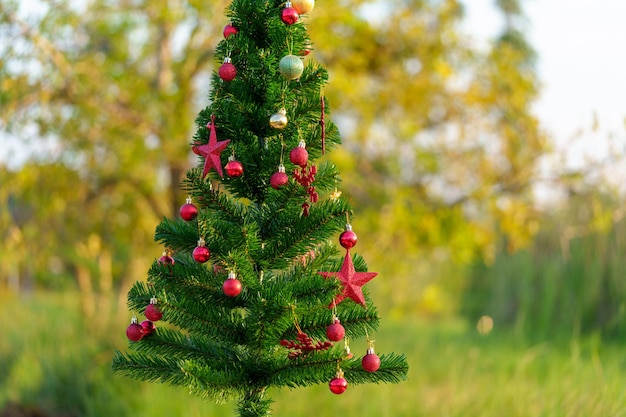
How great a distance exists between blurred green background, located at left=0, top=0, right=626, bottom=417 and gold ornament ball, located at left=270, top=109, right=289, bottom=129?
→ 2.61m

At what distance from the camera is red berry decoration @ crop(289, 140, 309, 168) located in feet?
7.53

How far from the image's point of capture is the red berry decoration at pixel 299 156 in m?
2.29

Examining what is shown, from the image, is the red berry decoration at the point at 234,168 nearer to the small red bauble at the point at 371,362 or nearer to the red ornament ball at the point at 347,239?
the red ornament ball at the point at 347,239

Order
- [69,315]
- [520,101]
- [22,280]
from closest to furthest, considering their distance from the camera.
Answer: [520,101] → [69,315] → [22,280]

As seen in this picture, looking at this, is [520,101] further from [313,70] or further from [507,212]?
[313,70]

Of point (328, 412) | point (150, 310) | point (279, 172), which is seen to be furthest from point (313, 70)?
point (328, 412)

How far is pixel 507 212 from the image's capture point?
6.28 meters

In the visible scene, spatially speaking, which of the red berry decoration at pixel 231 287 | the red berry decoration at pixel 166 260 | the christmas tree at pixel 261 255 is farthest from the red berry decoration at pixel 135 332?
the red berry decoration at pixel 231 287

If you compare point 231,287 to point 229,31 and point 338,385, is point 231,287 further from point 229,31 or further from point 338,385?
point 229,31

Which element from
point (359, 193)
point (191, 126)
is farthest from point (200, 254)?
point (359, 193)

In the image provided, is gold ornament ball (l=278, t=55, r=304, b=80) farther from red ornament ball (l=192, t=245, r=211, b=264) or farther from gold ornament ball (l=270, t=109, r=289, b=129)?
red ornament ball (l=192, t=245, r=211, b=264)

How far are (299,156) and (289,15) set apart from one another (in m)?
0.52

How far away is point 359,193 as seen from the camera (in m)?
6.94

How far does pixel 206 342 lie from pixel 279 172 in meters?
0.69
